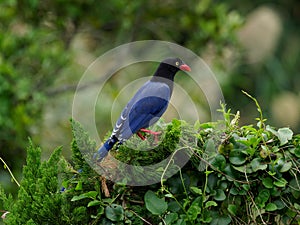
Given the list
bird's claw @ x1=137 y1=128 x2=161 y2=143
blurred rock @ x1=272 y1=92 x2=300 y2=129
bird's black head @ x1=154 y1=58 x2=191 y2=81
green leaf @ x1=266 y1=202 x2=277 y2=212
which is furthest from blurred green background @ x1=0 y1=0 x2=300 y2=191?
green leaf @ x1=266 y1=202 x2=277 y2=212

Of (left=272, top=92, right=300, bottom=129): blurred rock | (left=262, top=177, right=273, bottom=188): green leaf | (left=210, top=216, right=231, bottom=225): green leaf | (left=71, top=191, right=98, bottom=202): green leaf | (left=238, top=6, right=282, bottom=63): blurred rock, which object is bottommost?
(left=272, top=92, right=300, bottom=129): blurred rock

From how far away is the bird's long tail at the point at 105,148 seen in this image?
1959 mm

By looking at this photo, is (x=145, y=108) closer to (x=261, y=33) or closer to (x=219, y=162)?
(x=219, y=162)

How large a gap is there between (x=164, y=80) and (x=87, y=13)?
315 centimetres

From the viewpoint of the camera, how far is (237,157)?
2002 mm

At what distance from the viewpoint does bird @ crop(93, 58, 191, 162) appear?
2.08m

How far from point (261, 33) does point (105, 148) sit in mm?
7427

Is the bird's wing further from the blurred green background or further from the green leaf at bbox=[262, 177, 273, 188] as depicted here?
the blurred green background

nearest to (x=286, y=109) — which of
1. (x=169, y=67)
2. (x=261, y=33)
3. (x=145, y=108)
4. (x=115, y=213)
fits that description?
(x=261, y=33)

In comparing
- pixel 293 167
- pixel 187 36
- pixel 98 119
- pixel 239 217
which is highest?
pixel 293 167

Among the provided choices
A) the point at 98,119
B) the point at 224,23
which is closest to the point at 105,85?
the point at 98,119

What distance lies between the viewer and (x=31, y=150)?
2096 millimetres

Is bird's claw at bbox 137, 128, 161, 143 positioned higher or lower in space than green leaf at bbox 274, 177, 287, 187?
higher

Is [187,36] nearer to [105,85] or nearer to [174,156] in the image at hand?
[105,85]
